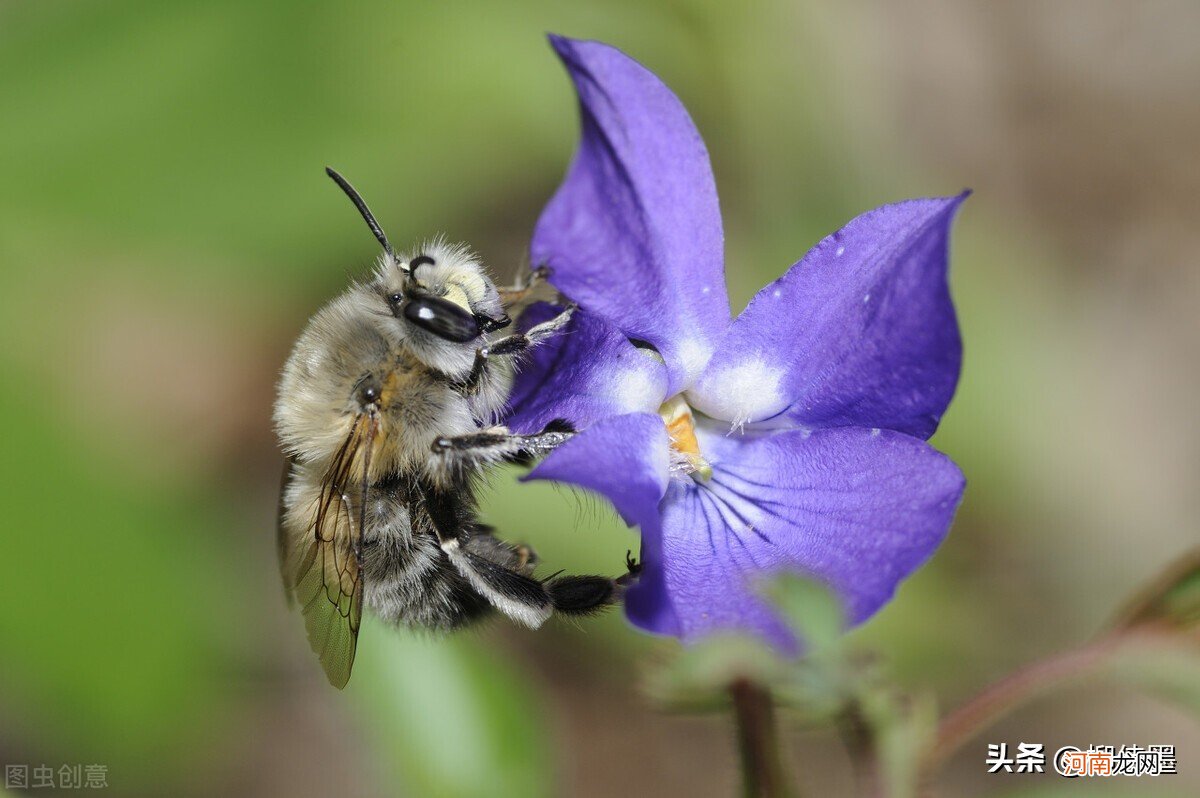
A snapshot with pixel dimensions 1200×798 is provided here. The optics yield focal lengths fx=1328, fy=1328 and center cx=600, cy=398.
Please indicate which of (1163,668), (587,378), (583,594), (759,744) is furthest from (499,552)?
(1163,668)

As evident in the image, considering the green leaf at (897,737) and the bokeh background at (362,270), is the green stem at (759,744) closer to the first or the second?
the green leaf at (897,737)

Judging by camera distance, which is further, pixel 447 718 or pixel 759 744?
pixel 447 718

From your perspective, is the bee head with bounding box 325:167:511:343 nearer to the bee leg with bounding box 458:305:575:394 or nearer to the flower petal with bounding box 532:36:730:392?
the bee leg with bounding box 458:305:575:394

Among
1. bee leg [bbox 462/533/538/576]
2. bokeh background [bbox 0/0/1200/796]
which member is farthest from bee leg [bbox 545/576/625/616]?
bokeh background [bbox 0/0/1200/796]

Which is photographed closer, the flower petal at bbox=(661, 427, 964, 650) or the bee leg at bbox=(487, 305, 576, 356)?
the flower petal at bbox=(661, 427, 964, 650)

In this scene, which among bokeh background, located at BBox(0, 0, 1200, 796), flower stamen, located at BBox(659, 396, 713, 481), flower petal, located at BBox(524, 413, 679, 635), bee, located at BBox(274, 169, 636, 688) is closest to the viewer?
flower petal, located at BBox(524, 413, 679, 635)

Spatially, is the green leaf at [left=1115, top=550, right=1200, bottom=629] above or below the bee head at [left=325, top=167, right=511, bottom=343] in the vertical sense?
below

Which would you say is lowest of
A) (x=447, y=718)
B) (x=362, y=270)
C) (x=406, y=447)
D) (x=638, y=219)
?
(x=447, y=718)

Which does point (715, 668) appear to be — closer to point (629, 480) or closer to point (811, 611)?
point (811, 611)
